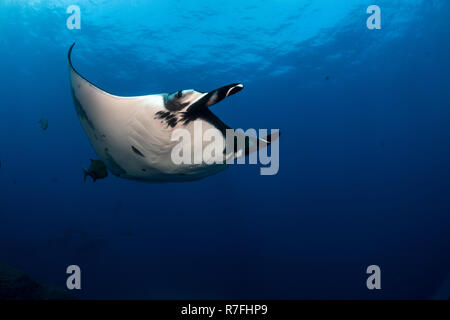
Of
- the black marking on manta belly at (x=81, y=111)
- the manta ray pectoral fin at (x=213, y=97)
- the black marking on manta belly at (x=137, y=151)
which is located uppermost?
the black marking on manta belly at (x=81, y=111)

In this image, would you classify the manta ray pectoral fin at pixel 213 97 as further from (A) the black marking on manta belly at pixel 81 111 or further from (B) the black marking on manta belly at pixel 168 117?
(A) the black marking on manta belly at pixel 81 111

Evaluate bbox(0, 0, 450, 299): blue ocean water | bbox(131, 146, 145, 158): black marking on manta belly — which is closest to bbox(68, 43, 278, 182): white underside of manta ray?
bbox(131, 146, 145, 158): black marking on manta belly

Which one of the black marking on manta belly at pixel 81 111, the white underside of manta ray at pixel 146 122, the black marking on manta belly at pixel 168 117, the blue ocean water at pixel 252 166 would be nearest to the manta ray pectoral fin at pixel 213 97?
the white underside of manta ray at pixel 146 122

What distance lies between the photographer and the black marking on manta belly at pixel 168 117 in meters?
2.43

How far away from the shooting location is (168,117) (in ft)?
8.05

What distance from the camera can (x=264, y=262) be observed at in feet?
128

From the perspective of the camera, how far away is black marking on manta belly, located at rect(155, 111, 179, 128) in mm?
2431

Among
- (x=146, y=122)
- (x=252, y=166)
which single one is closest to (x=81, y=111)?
(x=146, y=122)

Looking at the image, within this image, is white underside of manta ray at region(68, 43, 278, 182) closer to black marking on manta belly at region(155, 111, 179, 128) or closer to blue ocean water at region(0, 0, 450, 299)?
black marking on manta belly at region(155, 111, 179, 128)

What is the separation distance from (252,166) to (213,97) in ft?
118

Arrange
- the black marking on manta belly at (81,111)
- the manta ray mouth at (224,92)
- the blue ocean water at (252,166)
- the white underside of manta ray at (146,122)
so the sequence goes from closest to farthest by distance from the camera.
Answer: the manta ray mouth at (224,92) < the white underside of manta ray at (146,122) < the black marking on manta belly at (81,111) < the blue ocean water at (252,166)
